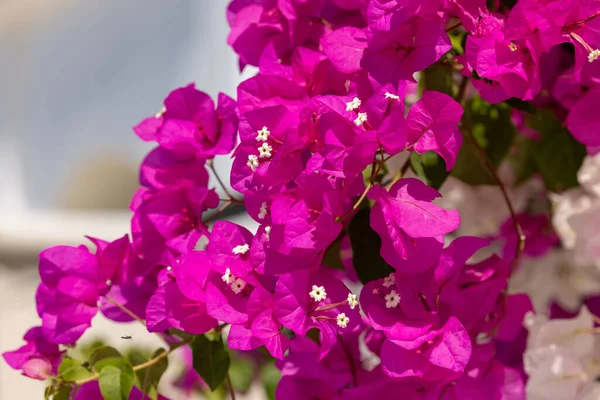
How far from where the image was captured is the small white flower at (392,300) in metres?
0.44

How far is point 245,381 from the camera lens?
3.18 feet

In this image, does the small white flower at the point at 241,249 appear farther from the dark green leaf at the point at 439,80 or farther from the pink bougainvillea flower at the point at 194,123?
the dark green leaf at the point at 439,80

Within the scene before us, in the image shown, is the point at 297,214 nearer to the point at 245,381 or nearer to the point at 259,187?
the point at 259,187

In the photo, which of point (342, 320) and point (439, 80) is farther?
point (439, 80)

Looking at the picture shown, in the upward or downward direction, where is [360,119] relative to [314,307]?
upward

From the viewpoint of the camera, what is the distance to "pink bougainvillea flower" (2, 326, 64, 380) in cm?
54

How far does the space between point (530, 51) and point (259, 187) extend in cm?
21

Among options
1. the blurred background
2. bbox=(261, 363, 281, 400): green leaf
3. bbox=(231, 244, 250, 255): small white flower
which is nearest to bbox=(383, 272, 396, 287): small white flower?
bbox=(231, 244, 250, 255): small white flower

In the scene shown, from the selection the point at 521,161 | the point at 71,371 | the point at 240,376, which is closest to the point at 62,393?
the point at 71,371

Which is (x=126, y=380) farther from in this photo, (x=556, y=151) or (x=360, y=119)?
(x=556, y=151)

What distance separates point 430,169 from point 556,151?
7.8 inches

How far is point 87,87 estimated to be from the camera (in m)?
2.19

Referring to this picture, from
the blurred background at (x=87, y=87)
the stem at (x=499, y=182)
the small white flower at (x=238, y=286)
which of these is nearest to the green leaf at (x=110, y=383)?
the small white flower at (x=238, y=286)

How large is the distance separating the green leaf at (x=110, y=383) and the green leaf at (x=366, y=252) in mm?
211
